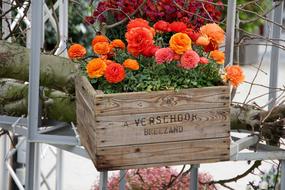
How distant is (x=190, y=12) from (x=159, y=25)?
0.17m

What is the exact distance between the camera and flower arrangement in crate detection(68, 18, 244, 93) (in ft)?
6.08

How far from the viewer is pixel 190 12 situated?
7.00ft

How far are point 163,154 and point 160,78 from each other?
21cm

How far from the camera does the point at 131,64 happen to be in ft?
6.15

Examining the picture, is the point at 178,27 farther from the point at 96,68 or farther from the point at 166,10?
the point at 96,68

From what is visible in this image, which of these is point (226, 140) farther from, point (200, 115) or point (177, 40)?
point (177, 40)

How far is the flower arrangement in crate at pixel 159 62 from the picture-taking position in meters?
1.85

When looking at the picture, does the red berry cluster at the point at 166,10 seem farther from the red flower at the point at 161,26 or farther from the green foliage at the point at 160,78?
the green foliage at the point at 160,78

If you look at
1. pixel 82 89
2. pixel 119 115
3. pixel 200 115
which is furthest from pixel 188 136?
pixel 82 89

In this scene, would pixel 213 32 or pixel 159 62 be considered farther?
pixel 213 32

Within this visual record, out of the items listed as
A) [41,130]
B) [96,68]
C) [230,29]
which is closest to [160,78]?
[96,68]

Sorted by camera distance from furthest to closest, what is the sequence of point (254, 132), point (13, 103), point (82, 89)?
point (13, 103)
point (254, 132)
point (82, 89)

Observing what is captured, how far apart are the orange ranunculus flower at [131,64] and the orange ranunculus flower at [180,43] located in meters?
0.11

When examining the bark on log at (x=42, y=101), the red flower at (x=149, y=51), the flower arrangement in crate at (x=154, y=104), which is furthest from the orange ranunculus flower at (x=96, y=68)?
the bark on log at (x=42, y=101)
